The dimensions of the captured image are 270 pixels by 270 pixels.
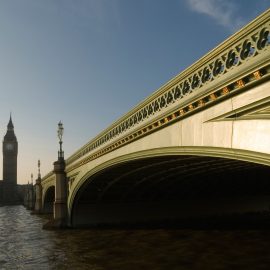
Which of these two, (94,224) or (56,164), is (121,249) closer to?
(94,224)

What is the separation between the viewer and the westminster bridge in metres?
8.41

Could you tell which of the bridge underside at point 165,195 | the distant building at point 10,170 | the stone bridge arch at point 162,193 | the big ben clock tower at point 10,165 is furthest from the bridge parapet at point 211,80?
the big ben clock tower at point 10,165

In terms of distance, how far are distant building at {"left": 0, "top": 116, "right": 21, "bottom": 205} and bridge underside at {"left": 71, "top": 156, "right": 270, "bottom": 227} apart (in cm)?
9973

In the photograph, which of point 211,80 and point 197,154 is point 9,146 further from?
point 211,80

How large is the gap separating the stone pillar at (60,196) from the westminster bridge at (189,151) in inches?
3.0

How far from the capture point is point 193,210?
31.8 metres

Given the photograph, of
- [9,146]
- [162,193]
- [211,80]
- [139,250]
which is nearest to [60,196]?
[162,193]

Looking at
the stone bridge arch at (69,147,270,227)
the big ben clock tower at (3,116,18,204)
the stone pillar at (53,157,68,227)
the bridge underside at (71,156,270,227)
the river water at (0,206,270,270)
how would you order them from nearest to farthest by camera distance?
1. the river water at (0,206,270,270)
2. the stone bridge arch at (69,147,270,227)
3. the bridge underside at (71,156,270,227)
4. the stone pillar at (53,157,68,227)
5. the big ben clock tower at (3,116,18,204)

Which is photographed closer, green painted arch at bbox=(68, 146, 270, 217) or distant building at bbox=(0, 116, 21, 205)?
green painted arch at bbox=(68, 146, 270, 217)

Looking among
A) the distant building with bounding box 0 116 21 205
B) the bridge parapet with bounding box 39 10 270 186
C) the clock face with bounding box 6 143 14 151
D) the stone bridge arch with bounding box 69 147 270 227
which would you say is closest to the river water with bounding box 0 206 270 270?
the stone bridge arch with bounding box 69 147 270 227

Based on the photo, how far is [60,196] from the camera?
29984 millimetres

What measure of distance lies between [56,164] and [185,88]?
840 inches

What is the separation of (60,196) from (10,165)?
114m

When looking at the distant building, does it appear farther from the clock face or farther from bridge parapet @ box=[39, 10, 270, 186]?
bridge parapet @ box=[39, 10, 270, 186]
